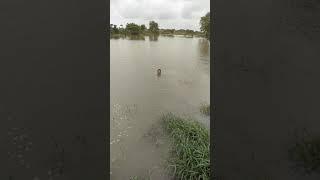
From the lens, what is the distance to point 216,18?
98.5 inches

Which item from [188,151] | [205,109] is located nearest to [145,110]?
[205,109]

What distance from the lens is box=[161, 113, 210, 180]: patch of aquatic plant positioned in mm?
5203

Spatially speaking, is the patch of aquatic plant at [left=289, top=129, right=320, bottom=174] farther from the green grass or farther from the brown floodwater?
the brown floodwater

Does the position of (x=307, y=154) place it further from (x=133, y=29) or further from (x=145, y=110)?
(x=133, y=29)

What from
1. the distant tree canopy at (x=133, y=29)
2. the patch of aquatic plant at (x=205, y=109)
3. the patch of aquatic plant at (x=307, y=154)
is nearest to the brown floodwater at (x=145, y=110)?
the patch of aquatic plant at (x=205, y=109)

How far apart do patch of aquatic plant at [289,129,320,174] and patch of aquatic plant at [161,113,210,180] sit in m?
2.63

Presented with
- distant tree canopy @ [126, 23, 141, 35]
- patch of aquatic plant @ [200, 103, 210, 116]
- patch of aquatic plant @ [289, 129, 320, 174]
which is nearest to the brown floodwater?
patch of aquatic plant @ [200, 103, 210, 116]

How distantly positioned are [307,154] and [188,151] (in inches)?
138

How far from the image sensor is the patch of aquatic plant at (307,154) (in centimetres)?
240

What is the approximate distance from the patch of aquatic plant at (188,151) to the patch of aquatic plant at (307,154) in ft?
8.64
